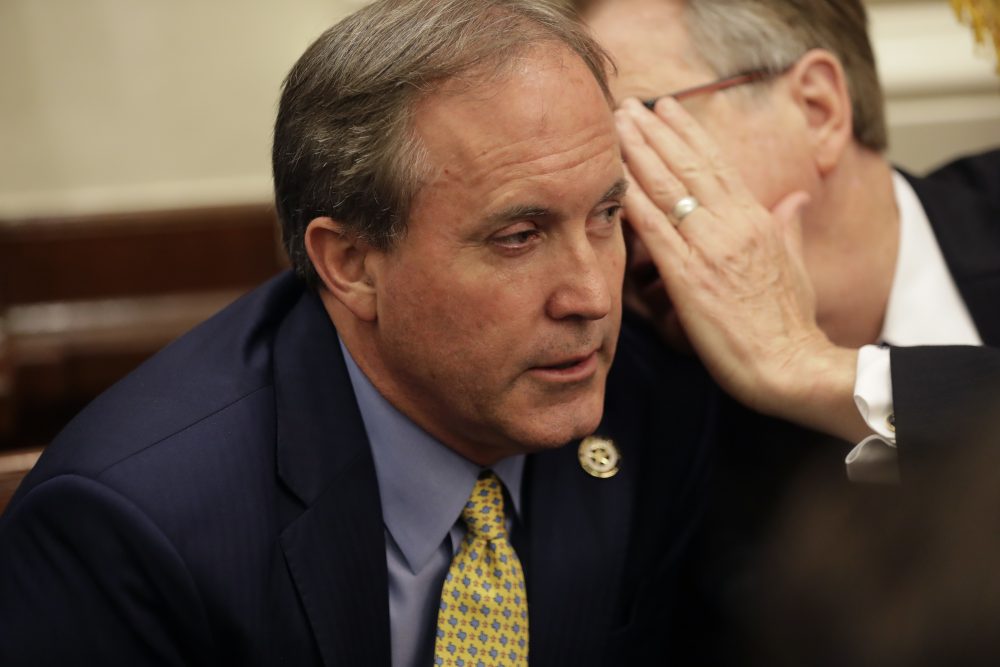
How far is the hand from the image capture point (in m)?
1.82

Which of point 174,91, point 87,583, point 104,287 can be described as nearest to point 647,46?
point 87,583

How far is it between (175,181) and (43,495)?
207 centimetres

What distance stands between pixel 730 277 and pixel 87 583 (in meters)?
1.05

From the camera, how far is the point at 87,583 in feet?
4.44

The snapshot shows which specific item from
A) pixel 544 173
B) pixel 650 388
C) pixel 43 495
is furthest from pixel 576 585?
pixel 43 495

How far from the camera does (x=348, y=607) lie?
150 centimetres

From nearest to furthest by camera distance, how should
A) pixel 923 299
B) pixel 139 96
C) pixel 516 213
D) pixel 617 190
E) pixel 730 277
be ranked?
pixel 516 213, pixel 617 190, pixel 730 277, pixel 923 299, pixel 139 96

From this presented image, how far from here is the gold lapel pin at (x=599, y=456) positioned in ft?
5.77

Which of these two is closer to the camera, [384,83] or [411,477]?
[384,83]

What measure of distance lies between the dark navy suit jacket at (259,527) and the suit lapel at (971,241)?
2.24 feet

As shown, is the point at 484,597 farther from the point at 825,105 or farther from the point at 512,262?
the point at 825,105

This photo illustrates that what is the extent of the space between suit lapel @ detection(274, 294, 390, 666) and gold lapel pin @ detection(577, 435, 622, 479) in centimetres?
35

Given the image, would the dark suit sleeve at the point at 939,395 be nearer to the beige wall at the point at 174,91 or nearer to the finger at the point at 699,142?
the finger at the point at 699,142

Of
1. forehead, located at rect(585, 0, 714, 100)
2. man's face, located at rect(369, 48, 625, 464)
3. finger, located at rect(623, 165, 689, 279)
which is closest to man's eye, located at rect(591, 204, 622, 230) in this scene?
man's face, located at rect(369, 48, 625, 464)
